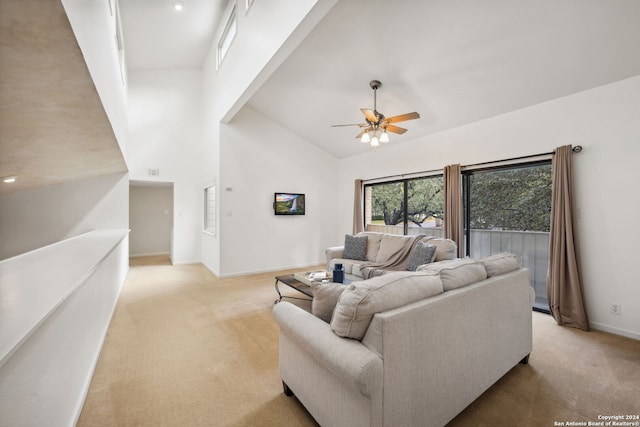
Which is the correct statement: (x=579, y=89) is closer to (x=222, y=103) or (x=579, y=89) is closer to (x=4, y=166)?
(x=222, y=103)

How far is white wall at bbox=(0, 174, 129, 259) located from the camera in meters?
4.35

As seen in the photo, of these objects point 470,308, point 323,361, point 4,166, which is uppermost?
point 4,166

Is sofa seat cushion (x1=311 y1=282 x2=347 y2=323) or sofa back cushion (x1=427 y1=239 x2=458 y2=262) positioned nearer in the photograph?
sofa seat cushion (x1=311 y1=282 x2=347 y2=323)

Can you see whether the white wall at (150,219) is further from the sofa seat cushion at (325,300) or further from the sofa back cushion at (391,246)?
the sofa seat cushion at (325,300)

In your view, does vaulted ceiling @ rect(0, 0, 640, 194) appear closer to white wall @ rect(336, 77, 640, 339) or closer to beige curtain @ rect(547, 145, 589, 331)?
white wall @ rect(336, 77, 640, 339)

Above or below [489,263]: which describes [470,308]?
below

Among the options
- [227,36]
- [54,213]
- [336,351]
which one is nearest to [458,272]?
[336,351]

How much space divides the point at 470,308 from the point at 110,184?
590cm

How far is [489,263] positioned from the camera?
7.51 feet

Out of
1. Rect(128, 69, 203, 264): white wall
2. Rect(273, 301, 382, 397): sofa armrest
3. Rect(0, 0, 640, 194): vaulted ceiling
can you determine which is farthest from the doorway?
Rect(273, 301, 382, 397): sofa armrest

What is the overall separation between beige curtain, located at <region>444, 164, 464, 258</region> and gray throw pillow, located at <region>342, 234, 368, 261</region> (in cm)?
132

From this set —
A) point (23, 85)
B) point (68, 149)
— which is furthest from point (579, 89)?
point (68, 149)

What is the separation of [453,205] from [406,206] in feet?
3.96

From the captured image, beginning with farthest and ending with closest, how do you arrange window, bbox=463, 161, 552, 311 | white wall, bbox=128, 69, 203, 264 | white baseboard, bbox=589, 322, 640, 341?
white wall, bbox=128, 69, 203, 264 → window, bbox=463, 161, 552, 311 → white baseboard, bbox=589, 322, 640, 341
